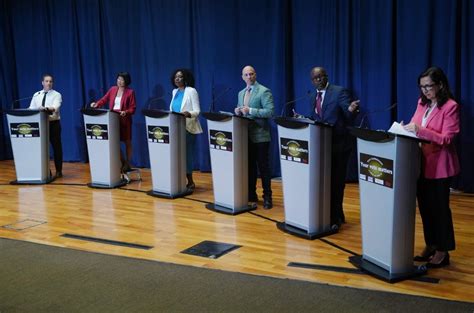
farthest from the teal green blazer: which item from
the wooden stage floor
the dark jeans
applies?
the dark jeans

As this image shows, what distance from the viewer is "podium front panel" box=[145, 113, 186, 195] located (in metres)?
5.75

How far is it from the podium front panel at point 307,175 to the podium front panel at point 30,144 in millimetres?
3633

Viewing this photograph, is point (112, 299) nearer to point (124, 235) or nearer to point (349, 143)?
point (124, 235)

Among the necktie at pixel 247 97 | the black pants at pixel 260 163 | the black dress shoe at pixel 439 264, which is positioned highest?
the necktie at pixel 247 97

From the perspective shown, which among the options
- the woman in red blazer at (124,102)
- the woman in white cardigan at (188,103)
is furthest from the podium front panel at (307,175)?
the woman in red blazer at (124,102)

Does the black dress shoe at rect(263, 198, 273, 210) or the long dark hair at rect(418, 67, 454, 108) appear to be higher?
the long dark hair at rect(418, 67, 454, 108)

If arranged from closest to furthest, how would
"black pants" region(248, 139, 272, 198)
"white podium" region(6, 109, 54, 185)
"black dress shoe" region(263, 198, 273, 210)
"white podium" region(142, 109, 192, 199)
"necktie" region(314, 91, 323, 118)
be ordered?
"necktie" region(314, 91, 323, 118)
"black pants" region(248, 139, 272, 198)
"black dress shoe" region(263, 198, 273, 210)
"white podium" region(142, 109, 192, 199)
"white podium" region(6, 109, 54, 185)

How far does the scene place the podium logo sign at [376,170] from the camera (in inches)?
129

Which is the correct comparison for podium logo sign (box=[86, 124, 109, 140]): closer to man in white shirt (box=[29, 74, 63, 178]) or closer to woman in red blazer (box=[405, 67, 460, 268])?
man in white shirt (box=[29, 74, 63, 178])

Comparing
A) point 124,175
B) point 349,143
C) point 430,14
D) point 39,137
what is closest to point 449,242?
point 349,143

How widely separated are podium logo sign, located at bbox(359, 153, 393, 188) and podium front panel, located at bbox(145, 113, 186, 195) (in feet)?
8.76

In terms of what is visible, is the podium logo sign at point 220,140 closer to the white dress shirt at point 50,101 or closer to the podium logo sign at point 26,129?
the podium logo sign at point 26,129

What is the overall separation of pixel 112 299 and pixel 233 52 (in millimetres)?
4790

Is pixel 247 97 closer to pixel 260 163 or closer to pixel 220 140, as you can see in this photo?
pixel 220 140
